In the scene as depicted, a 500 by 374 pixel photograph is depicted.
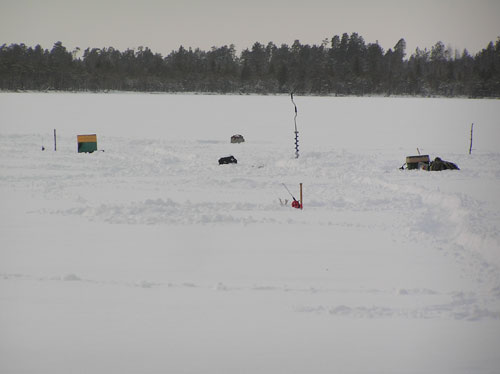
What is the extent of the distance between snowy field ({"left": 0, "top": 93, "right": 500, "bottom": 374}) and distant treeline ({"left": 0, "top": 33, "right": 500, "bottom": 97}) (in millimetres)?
68907

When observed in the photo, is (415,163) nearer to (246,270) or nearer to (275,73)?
(246,270)

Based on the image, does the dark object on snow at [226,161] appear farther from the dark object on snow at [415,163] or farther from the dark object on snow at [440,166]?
the dark object on snow at [440,166]

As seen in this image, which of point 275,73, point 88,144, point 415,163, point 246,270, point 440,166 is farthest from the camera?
point 275,73

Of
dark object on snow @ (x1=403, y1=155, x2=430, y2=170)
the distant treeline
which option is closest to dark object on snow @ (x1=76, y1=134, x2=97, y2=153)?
dark object on snow @ (x1=403, y1=155, x2=430, y2=170)

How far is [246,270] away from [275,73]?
9874cm

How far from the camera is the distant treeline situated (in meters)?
88.1

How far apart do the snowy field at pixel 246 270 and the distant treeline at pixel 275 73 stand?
68907 millimetres

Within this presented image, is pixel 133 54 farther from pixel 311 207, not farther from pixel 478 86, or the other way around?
Answer: pixel 311 207

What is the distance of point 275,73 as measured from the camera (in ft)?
336

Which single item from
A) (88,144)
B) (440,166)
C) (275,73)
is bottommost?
(440,166)

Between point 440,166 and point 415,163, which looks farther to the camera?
point 415,163

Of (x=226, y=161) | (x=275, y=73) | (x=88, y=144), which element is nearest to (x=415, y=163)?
(x=226, y=161)

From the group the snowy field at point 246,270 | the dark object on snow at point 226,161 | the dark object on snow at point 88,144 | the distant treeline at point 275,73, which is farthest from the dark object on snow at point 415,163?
the distant treeline at point 275,73

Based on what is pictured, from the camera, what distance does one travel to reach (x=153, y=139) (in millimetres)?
24625
